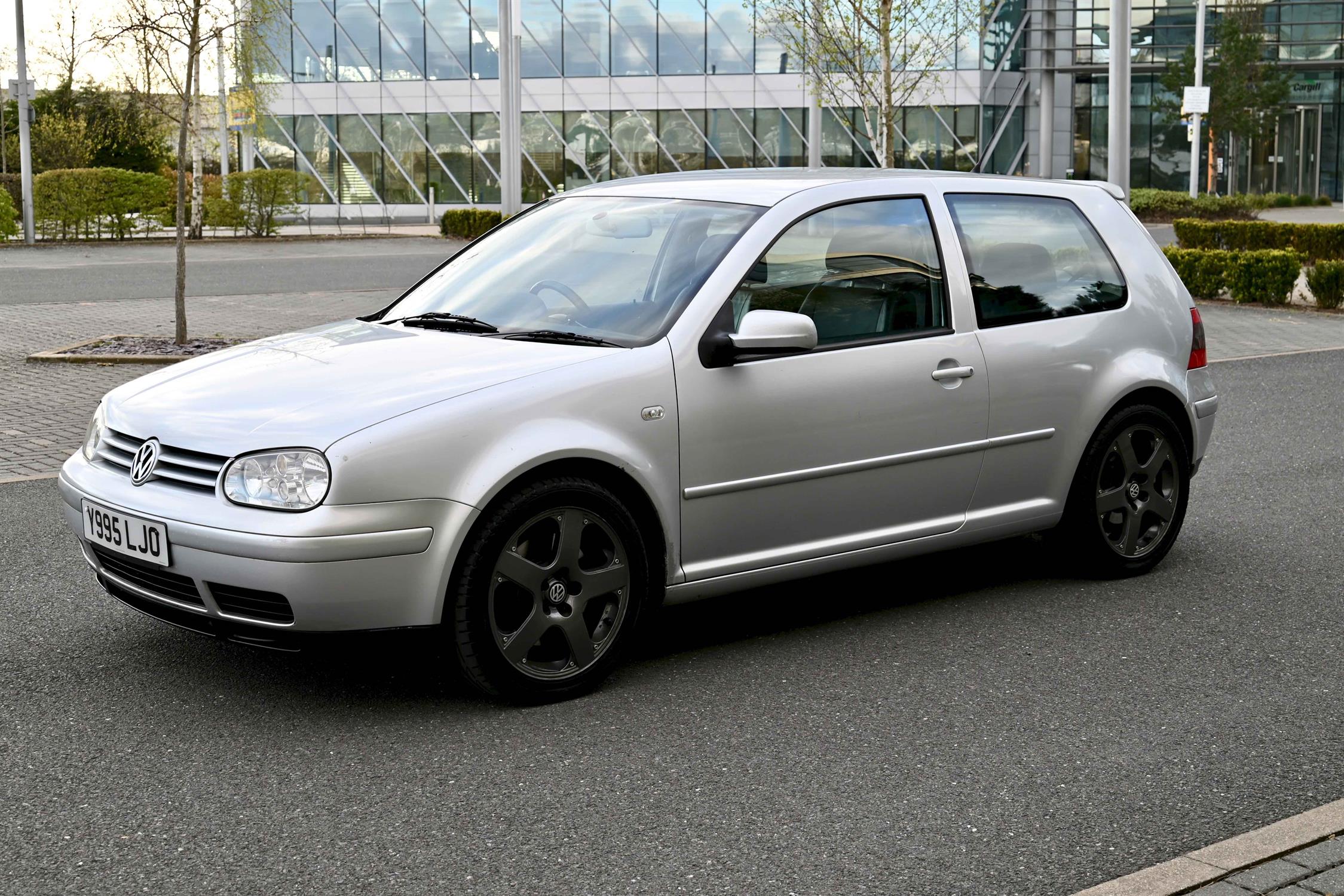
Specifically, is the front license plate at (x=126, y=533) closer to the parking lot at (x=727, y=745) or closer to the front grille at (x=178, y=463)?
the front grille at (x=178, y=463)

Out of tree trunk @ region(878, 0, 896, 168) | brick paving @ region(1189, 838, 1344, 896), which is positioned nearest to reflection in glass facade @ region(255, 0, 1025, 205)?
tree trunk @ region(878, 0, 896, 168)

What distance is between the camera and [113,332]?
51.8 feet

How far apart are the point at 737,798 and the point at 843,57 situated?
77.5 feet

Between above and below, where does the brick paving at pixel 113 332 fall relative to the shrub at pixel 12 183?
below

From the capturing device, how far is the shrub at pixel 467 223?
3484 centimetres

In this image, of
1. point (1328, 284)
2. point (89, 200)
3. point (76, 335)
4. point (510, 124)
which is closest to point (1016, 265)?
point (76, 335)

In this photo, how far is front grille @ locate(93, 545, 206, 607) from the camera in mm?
4535

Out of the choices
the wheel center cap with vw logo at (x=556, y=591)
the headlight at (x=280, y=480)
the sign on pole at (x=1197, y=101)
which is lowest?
the wheel center cap with vw logo at (x=556, y=591)

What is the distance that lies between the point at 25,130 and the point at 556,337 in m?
29.8

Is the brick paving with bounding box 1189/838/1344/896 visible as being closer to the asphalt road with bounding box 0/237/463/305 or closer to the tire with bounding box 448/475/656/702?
the tire with bounding box 448/475/656/702

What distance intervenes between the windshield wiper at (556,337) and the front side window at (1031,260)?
1.58 m

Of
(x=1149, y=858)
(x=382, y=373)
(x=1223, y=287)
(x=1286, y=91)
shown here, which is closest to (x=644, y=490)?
(x=382, y=373)

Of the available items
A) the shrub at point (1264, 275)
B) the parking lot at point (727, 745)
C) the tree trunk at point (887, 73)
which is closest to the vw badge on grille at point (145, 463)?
the parking lot at point (727, 745)

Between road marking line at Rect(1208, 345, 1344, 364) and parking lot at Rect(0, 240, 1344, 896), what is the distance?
25.9 ft
